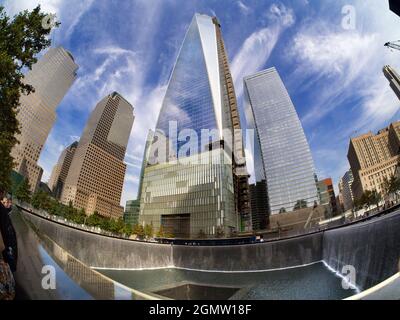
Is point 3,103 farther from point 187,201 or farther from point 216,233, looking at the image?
point 216,233

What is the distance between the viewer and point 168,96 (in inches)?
2788

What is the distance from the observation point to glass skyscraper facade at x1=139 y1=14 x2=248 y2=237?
45062 mm

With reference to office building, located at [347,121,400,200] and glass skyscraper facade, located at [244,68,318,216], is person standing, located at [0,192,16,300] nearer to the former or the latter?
office building, located at [347,121,400,200]

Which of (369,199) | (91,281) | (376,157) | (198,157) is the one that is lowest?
(91,281)

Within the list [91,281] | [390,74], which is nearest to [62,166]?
[91,281]

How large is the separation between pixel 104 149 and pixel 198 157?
124 ft

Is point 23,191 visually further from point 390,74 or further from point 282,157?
point 282,157

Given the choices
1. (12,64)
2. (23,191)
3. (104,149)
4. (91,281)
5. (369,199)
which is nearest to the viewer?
(91,281)

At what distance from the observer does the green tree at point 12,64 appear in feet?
A: 11.3

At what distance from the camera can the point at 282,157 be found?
258ft

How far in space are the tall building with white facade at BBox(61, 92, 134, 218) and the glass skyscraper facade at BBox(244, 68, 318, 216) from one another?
6346 cm

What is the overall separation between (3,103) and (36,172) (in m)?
1.49

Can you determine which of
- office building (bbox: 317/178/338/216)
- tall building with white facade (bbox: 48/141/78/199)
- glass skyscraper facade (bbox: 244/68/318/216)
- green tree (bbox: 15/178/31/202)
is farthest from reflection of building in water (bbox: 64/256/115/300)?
office building (bbox: 317/178/338/216)
